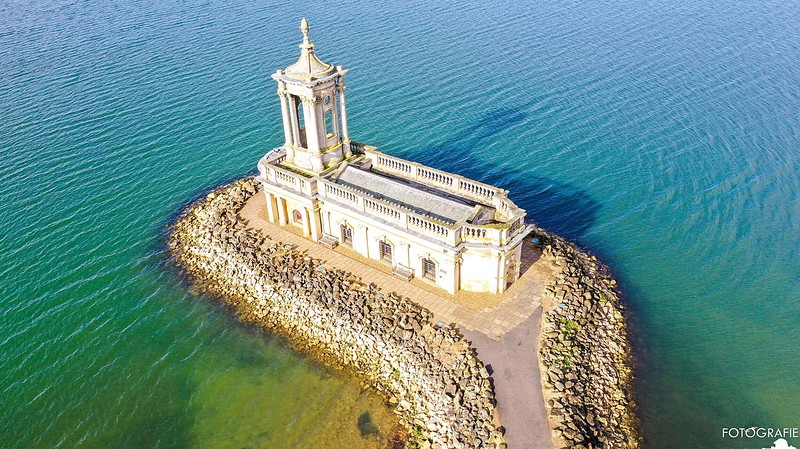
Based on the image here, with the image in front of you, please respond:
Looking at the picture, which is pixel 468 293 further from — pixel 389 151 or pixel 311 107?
pixel 389 151

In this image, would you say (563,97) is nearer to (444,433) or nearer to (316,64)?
(316,64)

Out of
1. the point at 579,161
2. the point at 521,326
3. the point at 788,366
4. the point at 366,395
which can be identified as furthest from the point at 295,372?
the point at 579,161

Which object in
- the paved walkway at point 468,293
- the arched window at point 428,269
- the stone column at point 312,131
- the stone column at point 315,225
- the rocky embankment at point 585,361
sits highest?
the stone column at point 312,131

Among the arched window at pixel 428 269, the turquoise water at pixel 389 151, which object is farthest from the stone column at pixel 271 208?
the arched window at pixel 428 269

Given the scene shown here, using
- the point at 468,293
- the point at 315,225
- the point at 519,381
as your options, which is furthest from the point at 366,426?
the point at 315,225

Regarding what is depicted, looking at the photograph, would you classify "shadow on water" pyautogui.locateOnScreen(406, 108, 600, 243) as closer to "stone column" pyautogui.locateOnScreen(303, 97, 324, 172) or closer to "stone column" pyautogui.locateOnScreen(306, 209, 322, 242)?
"stone column" pyautogui.locateOnScreen(303, 97, 324, 172)

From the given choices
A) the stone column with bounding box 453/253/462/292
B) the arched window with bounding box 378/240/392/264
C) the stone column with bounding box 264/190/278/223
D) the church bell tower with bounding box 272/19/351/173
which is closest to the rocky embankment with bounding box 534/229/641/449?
the stone column with bounding box 453/253/462/292

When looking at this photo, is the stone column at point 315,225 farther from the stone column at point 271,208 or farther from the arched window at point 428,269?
the arched window at point 428,269
